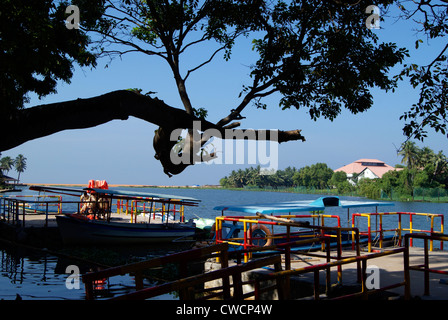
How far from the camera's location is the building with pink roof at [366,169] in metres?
130

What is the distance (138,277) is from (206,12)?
674cm

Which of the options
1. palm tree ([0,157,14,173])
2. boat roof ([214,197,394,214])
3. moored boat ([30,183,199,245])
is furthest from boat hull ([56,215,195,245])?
palm tree ([0,157,14,173])

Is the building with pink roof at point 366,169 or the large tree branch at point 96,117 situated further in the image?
the building with pink roof at point 366,169

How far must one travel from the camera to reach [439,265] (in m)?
11.3

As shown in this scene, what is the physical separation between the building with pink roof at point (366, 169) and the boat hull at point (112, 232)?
352 ft

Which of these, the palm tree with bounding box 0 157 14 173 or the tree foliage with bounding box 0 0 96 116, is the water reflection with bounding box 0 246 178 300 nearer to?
the tree foliage with bounding box 0 0 96 116

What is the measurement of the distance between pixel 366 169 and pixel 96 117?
133 metres

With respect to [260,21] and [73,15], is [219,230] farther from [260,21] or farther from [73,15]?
[73,15]

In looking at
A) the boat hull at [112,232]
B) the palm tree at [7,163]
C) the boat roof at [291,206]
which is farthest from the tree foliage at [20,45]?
the palm tree at [7,163]

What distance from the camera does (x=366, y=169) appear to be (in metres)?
132

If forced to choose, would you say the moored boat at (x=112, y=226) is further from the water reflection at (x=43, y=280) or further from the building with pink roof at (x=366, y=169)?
the building with pink roof at (x=366, y=169)

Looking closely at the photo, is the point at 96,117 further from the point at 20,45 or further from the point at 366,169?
the point at 366,169

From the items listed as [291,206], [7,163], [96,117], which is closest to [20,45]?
[96,117]
